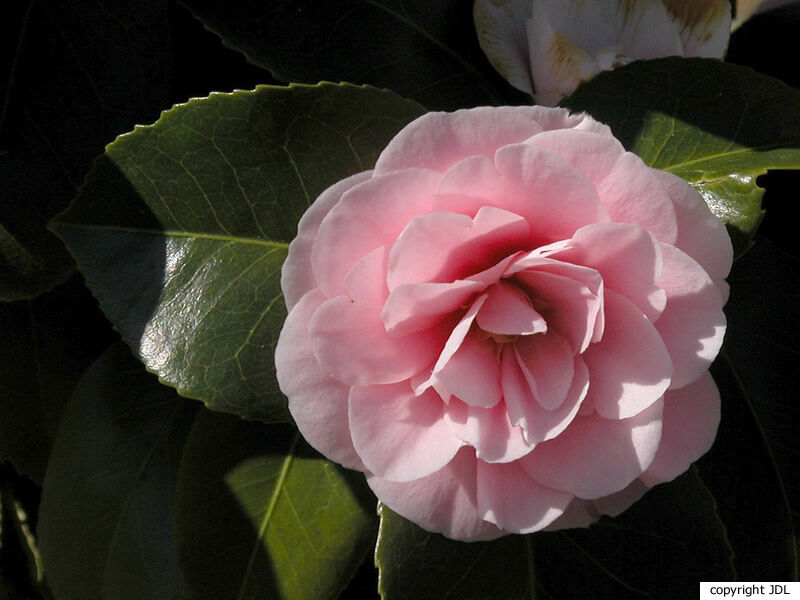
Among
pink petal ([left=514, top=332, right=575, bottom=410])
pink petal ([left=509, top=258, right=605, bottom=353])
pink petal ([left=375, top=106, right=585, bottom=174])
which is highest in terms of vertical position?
pink petal ([left=375, top=106, right=585, bottom=174])

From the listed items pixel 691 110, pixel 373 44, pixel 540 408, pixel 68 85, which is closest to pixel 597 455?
pixel 540 408

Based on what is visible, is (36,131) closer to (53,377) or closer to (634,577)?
(53,377)

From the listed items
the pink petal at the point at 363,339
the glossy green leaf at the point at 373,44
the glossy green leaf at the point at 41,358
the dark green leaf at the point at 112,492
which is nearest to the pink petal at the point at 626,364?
the pink petal at the point at 363,339

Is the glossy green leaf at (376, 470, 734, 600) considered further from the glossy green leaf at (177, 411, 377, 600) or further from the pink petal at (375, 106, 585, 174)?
the pink petal at (375, 106, 585, 174)

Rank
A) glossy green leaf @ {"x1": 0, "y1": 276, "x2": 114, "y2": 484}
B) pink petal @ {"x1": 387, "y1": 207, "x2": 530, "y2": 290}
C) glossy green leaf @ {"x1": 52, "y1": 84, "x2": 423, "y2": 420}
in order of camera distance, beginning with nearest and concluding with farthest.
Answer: pink petal @ {"x1": 387, "y1": 207, "x2": 530, "y2": 290}, glossy green leaf @ {"x1": 52, "y1": 84, "x2": 423, "y2": 420}, glossy green leaf @ {"x1": 0, "y1": 276, "x2": 114, "y2": 484}

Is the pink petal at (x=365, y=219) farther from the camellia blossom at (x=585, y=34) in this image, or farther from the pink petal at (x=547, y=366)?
the camellia blossom at (x=585, y=34)

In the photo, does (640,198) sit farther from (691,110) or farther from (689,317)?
(691,110)

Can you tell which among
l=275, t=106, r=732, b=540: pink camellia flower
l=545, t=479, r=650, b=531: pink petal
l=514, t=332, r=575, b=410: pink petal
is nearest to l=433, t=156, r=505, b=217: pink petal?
l=275, t=106, r=732, b=540: pink camellia flower

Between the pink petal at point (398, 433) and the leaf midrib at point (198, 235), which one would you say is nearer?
the pink petal at point (398, 433)
